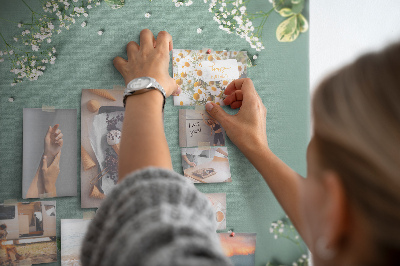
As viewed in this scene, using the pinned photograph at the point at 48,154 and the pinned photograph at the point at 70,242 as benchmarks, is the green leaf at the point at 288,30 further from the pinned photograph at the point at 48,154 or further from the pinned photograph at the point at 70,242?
the pinned photograph at the point at 70,242

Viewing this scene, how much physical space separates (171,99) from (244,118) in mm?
202

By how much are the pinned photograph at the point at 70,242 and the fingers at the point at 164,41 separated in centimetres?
49

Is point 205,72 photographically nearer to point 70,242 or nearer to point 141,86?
point 141,86

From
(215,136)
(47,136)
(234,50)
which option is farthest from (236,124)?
(47,136)

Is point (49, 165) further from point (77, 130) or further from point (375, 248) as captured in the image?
point (375, 248)

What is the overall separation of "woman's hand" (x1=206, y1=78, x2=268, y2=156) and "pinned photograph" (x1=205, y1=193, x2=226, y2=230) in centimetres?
14

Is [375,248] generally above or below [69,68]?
below

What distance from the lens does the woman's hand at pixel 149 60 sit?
757 millimetres

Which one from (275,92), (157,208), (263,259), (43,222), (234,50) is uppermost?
(234,50)

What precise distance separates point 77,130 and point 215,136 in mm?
358

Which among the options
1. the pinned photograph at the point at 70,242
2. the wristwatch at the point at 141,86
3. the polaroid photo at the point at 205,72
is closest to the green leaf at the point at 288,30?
the polaroid photo at the point at 205,72

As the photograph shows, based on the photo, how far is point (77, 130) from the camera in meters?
0.79

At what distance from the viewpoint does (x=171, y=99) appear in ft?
2.75

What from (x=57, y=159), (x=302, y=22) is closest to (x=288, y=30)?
(x=302, y=22)
